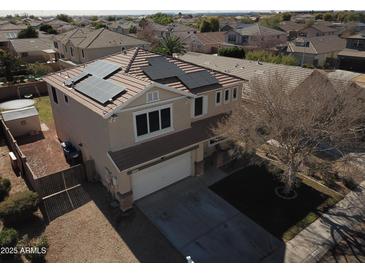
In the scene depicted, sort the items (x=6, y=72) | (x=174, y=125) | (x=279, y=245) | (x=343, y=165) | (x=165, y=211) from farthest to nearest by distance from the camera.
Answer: (x=6, y=72) < (x=174, y=125) < (x=165, y=211) < (x=343, y=165) < (x=279, y=245)

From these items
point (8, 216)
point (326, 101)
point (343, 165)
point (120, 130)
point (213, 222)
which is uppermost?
point (326, 101)

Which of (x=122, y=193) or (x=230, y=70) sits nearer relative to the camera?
(x=122, y=193)

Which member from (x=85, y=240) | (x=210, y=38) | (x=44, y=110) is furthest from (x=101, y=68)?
(x=210, y=38)

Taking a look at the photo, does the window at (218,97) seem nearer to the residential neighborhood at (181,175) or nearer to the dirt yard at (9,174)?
the residential neighborhood at (181,175)

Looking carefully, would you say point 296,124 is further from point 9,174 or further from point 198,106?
point 9,174

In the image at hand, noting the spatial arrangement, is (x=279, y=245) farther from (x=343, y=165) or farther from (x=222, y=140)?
(x=222, y=140)

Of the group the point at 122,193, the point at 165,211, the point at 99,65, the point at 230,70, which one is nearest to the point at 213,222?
the point at 165,211

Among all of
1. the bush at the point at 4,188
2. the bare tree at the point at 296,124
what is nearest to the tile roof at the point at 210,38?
the bare tree at the point at 296,124
